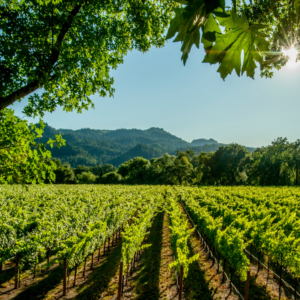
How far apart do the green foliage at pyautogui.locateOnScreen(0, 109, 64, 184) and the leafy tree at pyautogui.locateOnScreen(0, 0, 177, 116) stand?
0.38 metres

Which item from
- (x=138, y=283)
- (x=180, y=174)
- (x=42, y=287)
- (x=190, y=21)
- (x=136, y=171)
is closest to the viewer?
(x=190, y=21)

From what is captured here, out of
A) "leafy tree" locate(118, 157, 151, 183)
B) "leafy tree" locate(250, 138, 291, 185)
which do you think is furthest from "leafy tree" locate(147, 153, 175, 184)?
"leafy tree" locate(250, 138, 291, 185)

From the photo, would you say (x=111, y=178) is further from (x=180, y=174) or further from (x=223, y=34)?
(x=223, y=34)

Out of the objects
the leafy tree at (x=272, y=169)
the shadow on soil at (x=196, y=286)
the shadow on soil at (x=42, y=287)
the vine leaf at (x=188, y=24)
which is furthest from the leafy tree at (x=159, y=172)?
the vine leaf at (x=188, y=24)

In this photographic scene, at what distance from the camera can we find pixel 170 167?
59656mm

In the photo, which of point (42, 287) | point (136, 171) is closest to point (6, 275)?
point (42, 287)

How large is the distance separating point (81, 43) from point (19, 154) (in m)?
2.41

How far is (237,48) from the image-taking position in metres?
0.99

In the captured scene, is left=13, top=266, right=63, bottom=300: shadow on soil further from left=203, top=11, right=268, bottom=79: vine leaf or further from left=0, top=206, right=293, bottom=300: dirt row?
left=203, top=11, right=268, bottom=79: vine leaf

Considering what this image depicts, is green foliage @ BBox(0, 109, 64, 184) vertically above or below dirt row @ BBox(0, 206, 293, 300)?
above

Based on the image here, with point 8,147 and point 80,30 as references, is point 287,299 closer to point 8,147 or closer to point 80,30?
point 8,147

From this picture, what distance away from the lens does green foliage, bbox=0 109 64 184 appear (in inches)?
120

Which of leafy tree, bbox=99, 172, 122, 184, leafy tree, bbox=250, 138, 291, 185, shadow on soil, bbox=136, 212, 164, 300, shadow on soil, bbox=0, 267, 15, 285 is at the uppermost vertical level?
leafy tree, bbox=250, 138, 291, 185

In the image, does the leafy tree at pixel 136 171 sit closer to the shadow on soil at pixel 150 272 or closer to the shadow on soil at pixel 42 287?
the shadow on soil at pixel 150 272
